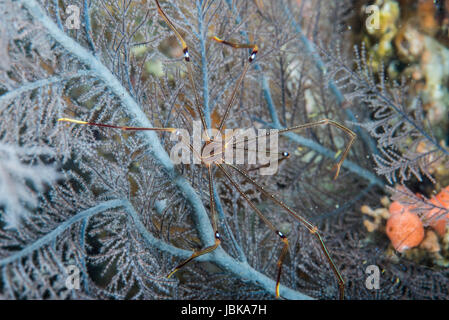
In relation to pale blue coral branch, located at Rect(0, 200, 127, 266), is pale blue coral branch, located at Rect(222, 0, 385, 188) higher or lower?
higher

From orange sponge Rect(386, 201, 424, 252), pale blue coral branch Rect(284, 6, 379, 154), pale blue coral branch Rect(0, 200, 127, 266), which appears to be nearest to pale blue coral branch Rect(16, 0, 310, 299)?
pale blue coral branch Rect(0, 200, 127, 266)

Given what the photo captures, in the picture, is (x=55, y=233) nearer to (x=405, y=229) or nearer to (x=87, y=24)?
(x=87, y=24)

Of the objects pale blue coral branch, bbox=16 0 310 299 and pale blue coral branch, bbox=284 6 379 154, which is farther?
pale blue coral branch, bbox=284 6 379 154

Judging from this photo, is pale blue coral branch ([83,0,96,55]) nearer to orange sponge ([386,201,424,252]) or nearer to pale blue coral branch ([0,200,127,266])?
pale blue coral branch ([0,200,127,266])

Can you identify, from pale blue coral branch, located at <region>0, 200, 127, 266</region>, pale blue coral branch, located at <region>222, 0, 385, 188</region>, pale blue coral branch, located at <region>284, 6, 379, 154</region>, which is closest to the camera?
pale blue coral branch, located at <region>0, 200, 127, 266</region>

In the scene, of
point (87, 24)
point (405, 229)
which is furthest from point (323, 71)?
point (87, 24)

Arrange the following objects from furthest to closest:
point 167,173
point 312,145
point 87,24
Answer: point 312,145
point 167,173
point 87,24

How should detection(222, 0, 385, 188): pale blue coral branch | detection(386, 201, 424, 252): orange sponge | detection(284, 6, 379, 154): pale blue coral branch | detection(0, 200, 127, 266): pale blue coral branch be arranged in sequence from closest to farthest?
detection(0, 200, 127, 266): pale blue coral branch
detection(386, 201, 424, 252): orange sponge
detection(222, 0, 385, 188): pale blue coral branch
detection(284, 6, 379, 154): pale blue coral branch

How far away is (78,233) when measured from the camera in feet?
5.20

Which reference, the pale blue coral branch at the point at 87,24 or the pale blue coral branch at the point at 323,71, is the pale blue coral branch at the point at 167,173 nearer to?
A: the pale blue coral branch at the point at 87,24

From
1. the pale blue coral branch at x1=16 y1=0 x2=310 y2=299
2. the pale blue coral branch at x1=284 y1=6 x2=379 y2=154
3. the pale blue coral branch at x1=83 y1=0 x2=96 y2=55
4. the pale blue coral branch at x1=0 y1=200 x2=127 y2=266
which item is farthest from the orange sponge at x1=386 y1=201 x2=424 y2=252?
the pale blue coral branch at x1=83 y1=0 x2=96 y2=55

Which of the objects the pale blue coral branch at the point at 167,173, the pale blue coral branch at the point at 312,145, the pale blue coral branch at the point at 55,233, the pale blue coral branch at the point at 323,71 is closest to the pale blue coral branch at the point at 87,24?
the pale blue coral branch at the point at 167,173
